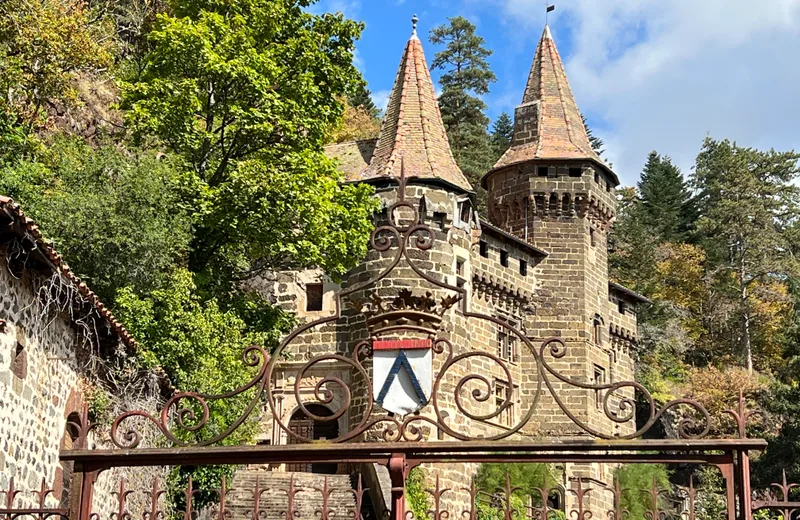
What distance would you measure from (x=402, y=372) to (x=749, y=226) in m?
47.3

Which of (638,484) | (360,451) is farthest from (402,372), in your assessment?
(638,484)

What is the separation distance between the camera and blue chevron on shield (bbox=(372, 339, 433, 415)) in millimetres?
7297

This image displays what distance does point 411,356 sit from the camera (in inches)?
290

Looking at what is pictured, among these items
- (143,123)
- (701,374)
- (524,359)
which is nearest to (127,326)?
(143,123)

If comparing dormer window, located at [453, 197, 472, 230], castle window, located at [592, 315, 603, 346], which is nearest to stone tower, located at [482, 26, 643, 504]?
castle window, located at [592, 315, 603, 346]

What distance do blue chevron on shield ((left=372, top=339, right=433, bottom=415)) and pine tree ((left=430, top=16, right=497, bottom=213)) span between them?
4387 centimetres

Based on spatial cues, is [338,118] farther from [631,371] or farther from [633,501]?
[631,371]

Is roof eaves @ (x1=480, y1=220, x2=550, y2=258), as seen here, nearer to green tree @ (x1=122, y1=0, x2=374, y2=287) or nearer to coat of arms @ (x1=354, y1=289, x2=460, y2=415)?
green tree @ (x1=122, y1=0, x2=374, y2=287)

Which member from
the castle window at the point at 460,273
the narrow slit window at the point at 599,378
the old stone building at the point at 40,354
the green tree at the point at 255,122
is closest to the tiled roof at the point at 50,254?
the old stone building at the point at 40,354

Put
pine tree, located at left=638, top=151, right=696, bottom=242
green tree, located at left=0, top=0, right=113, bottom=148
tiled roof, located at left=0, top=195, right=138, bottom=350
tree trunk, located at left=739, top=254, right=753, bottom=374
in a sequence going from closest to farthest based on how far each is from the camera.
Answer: tiled roof, located at left=0, top=195, right=138, bottom=350 → green tree, located at left=0, top=0, right=113, bottom=148 → tree trunk, located at left=739, top=254, right=753, bottom=374 → pine tree, located at left=638, top=151, right=696, bottom=242

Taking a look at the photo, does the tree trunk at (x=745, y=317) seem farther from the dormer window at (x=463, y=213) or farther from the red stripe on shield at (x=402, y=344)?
the red stripe on shield at (x=402, y=344)

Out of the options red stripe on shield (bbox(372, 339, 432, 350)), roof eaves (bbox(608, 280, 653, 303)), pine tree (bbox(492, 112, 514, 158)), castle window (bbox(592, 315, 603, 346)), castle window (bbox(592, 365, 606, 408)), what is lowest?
red stripe on shield (bbox(372, 339, 432, 350))

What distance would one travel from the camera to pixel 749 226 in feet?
169

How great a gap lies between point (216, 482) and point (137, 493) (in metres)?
4.15
